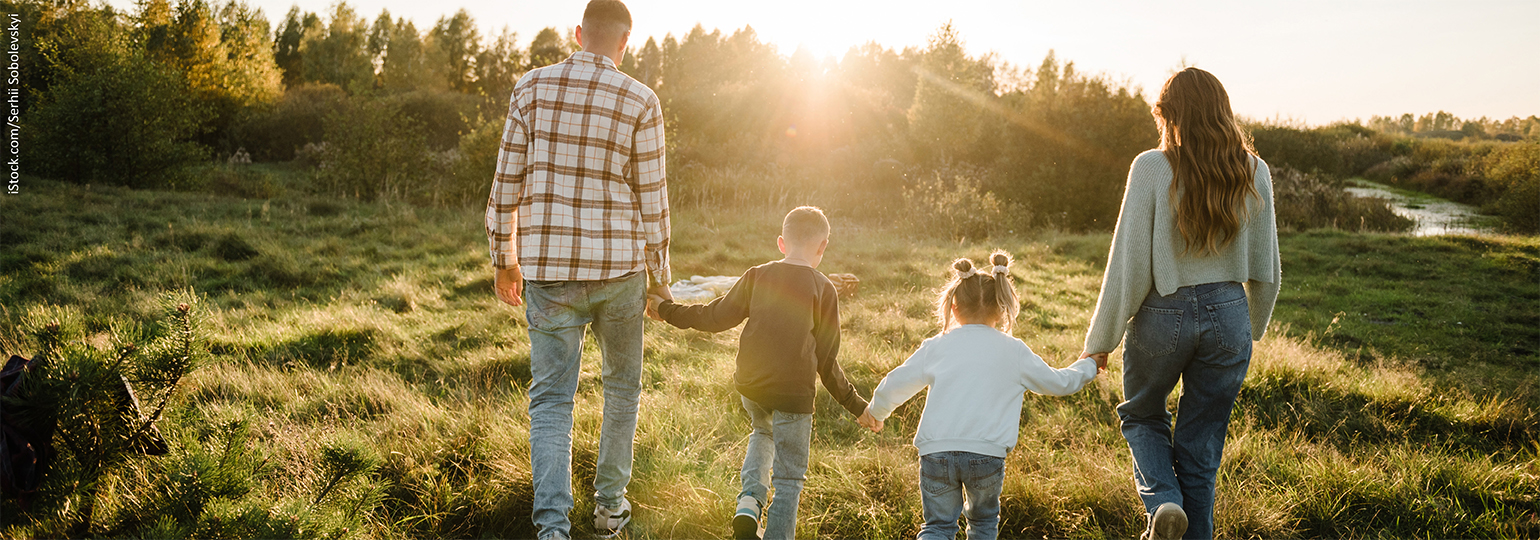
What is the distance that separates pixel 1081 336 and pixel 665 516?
4.79 metres

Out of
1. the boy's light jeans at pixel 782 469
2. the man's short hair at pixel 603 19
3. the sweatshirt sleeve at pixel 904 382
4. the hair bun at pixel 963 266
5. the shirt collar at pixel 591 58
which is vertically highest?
the man's short hair at pixel 603 19

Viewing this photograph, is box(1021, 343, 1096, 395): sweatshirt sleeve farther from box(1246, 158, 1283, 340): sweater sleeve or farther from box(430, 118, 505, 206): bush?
box(430, 118, 505, 206): bush

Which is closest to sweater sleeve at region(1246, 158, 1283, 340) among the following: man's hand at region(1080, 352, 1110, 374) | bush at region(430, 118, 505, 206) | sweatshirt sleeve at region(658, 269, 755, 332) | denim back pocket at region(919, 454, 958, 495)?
man's hand at region(1080, 352, 1110, 374)

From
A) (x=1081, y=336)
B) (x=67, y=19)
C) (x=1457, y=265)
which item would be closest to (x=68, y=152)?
(x=67, y=19)

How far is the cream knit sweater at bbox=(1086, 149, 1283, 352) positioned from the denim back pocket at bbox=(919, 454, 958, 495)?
0.82 meters

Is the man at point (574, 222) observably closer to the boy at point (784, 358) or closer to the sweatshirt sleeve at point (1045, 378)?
the boy at point (784, 358)

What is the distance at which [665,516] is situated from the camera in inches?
116

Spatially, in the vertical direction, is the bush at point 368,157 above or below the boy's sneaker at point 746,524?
above

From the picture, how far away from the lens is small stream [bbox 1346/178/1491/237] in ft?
52.5

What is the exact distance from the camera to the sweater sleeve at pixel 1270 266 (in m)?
2.64

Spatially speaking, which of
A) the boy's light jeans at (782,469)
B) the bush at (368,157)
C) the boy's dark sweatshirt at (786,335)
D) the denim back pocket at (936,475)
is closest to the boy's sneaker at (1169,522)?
the denim back pocket at (936,475)

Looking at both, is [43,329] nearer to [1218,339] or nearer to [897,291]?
[1218,339]

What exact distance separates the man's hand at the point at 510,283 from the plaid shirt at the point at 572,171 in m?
0.03

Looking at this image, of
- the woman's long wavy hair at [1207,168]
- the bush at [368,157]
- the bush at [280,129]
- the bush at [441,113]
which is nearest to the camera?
the woman's long wavy hair at [1207,168]
